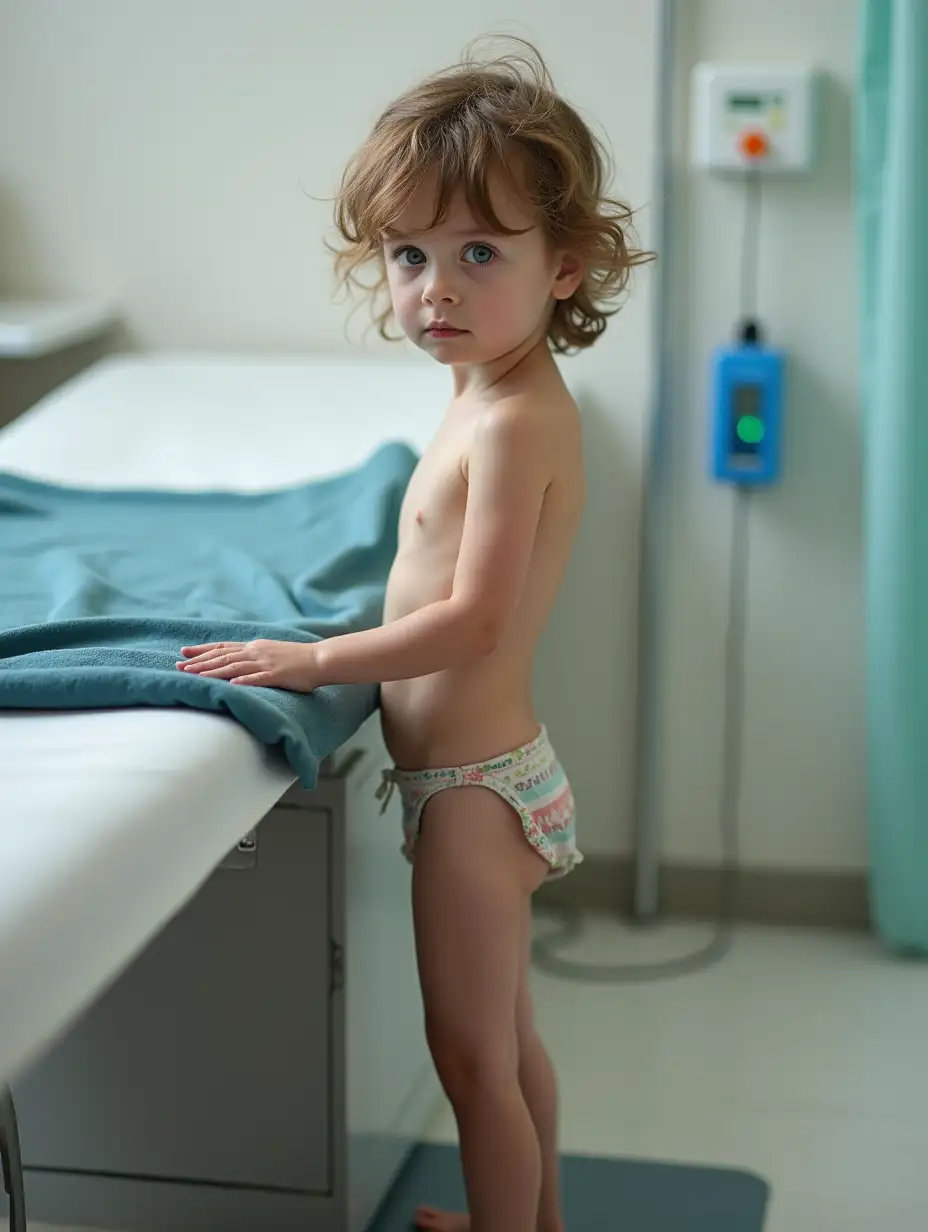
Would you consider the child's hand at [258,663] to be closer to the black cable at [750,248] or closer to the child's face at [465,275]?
the child's face at [465,275]

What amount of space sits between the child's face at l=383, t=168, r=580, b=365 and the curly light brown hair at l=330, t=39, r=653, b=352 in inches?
0.4

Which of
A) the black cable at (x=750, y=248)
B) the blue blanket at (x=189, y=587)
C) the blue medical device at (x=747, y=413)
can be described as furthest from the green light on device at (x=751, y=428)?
the blue blanket at (x=189, y=587)

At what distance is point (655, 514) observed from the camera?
7.52ft

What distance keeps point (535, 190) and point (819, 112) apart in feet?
3.41

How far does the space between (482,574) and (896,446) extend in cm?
101

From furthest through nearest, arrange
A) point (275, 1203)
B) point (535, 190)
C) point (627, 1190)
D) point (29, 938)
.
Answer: point (627, 1190) < point (275, 1203) < point (535, 190) < point (29, 938)

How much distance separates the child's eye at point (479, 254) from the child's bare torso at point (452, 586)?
109 mm

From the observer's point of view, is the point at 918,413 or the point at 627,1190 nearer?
the point at 627,1190

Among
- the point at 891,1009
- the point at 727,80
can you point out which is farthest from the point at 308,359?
the point at 891,1009

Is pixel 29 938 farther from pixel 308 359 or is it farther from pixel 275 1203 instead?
pixel 308 359

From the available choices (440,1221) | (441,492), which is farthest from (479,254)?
(440,1221)

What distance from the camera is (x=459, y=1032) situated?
1.37 metres

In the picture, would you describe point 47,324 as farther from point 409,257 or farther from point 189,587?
point 409,257

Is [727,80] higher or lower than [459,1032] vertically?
higher
